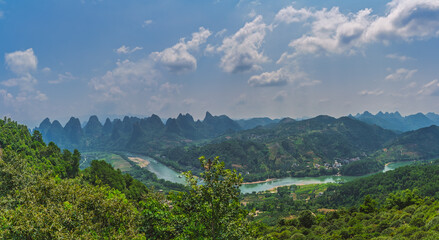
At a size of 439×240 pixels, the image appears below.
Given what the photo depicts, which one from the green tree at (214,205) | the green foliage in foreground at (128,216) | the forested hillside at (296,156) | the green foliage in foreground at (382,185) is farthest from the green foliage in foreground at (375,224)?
the forested hillside at (296,156)

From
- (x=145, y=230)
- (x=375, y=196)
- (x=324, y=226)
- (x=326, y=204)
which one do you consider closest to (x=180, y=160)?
(x=326, y=204)

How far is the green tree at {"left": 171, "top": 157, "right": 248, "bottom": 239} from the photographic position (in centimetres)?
765

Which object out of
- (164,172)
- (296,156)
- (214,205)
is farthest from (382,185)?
(164,172)

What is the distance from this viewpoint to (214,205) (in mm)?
7832

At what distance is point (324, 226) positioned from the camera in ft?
126

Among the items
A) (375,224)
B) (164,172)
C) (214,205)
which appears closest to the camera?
(214,205)

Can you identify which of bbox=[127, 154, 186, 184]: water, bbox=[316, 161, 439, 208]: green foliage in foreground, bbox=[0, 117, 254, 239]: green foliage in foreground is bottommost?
bbox=[316, 161, 439, 208]: green foliage in foreground

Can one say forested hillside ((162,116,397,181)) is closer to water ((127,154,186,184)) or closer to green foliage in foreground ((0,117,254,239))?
water ((127,154,186,184))

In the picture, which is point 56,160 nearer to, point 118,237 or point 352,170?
point 118,237

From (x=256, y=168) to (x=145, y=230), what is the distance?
131 metres

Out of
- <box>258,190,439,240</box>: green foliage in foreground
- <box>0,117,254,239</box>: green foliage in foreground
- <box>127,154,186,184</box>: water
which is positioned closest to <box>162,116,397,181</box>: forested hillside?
<box>127,154,186,184</box>: water

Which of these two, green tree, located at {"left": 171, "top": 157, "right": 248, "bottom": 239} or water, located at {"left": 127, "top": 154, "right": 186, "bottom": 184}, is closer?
green tree, located at {"left": 171, "top": 157, "right": 248, "bottom": 239}

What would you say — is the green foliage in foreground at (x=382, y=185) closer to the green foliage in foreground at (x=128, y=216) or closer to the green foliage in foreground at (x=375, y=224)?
the green foliage in foreground at (x=375, y=224)

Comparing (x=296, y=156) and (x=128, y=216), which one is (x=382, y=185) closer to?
(x=296, y=156)
